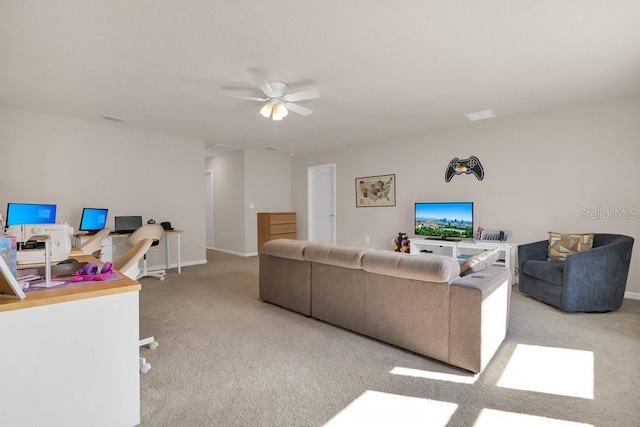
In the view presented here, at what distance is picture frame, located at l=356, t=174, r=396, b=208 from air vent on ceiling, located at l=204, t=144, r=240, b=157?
2.86m

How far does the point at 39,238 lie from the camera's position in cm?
190

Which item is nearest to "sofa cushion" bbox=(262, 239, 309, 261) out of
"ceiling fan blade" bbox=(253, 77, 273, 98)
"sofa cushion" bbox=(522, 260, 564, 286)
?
A: "ceiling fan blade" bbox=(253, 77, 273, 98)

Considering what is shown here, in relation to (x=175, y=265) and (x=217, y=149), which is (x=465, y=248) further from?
(x=217, y=149)

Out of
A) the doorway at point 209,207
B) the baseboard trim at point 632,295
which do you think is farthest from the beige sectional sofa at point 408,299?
the doorway at point 209,207

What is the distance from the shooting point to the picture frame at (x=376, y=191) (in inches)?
233

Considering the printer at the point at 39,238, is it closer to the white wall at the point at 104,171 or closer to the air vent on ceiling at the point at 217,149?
the white wall at the point at 104,171

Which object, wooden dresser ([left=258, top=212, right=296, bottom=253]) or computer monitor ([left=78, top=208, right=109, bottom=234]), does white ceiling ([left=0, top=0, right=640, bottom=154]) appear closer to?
computer monitor ([left=78, top=208, right=109, bottom=234])

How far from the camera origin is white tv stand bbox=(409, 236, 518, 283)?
4.22 metres

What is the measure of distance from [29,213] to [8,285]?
3405 millimetres

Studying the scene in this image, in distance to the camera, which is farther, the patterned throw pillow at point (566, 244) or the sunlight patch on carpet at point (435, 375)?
the patterned throw pillow at point (566, 244)

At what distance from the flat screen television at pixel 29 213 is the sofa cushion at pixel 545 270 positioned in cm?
585

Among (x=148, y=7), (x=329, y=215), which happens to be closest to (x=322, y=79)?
(x=148, y=7)

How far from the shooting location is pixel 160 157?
5.48m

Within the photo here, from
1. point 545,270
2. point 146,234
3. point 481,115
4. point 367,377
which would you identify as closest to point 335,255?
point 367,377
